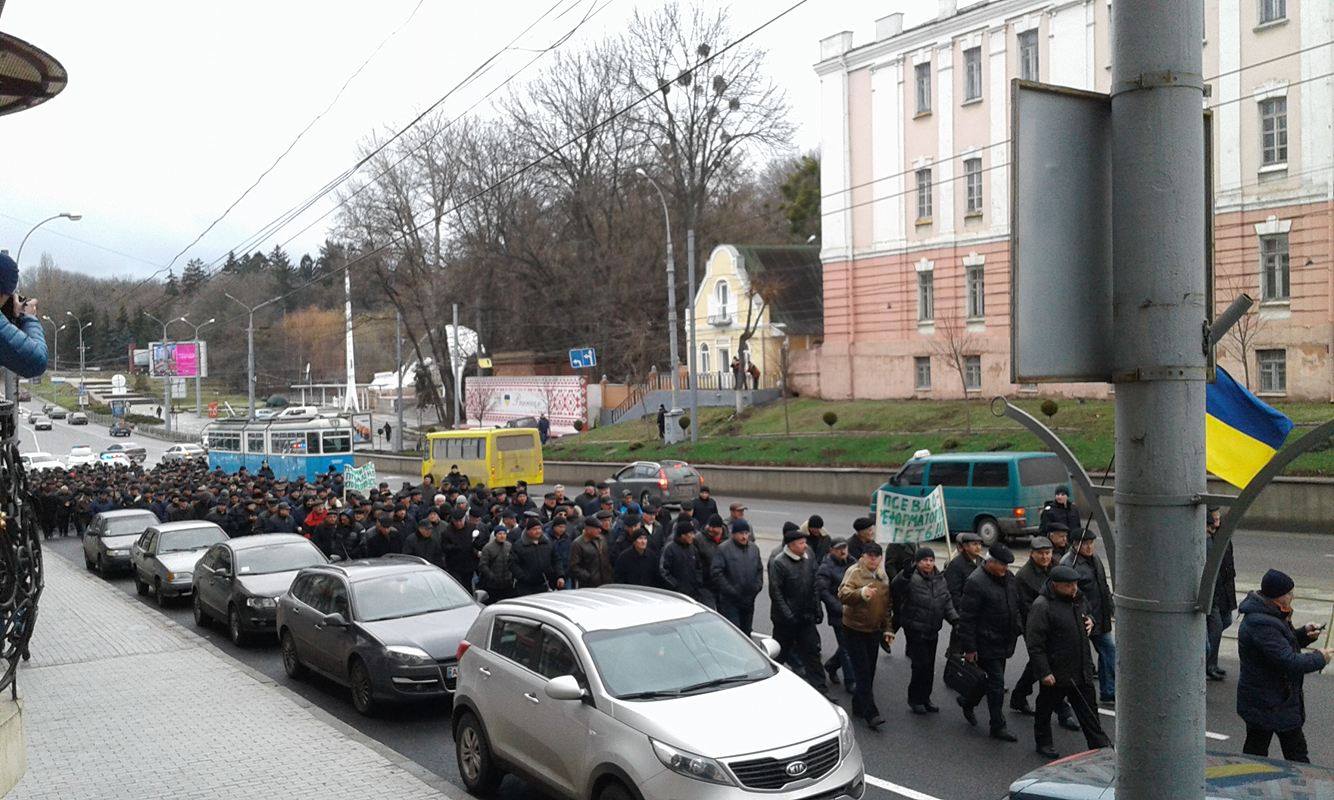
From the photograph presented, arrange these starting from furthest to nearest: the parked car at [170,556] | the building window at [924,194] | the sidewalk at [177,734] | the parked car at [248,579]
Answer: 1. the building window at [924,194]
2. the parked car at [170,556]
3. the parked car at [248,579]
4. the sidewalk at [177,734]

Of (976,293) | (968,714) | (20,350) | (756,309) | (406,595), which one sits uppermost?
(756,309)

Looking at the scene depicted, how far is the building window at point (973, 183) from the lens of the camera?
42000 mm

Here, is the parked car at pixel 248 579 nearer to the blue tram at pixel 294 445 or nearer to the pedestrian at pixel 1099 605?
the pedestrian at pixel 1099 605

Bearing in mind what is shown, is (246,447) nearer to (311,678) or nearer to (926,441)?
(926,441)

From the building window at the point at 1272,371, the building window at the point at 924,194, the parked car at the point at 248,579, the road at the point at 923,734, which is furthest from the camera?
the building window at the point at 924,194

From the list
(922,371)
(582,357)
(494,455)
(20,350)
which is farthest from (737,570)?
(582,357)

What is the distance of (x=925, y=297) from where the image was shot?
44938mm

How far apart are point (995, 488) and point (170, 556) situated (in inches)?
580

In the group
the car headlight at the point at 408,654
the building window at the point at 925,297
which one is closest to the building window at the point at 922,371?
the building window at the point at 925,297

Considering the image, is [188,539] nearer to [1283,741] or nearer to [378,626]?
[378,626]

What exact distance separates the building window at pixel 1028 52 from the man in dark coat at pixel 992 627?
32.7 metres

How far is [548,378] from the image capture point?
64125 mm

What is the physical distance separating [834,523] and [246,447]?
29581 mm

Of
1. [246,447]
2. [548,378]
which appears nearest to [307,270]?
[548,378]
